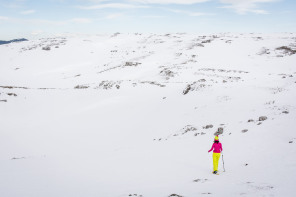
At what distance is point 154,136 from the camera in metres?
21.8

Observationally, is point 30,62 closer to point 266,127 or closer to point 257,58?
point 257,58

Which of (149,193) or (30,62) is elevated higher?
(30,62)

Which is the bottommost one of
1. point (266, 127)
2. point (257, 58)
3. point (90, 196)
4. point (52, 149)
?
point (52, 149)

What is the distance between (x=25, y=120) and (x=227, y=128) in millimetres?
23309

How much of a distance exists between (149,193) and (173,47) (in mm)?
69123

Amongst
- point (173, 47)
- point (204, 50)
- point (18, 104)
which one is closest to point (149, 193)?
point (18, 104)

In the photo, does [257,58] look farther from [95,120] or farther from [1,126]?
[1,126]

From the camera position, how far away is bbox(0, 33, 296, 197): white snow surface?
1175cm

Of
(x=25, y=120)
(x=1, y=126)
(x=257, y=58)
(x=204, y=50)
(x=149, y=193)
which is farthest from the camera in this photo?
(x=204, y=50)

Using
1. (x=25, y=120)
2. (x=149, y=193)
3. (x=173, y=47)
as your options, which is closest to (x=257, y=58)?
(x=173, y=47)

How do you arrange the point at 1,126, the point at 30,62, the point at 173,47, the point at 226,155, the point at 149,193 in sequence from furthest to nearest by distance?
the point at 30,62 → the point at 173,47 → the point at 1,126 → the point at 226,155 → the point at 149,193

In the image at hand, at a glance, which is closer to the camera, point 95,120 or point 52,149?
point 52,149

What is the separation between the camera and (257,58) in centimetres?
5512

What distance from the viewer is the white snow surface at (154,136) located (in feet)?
38.5
